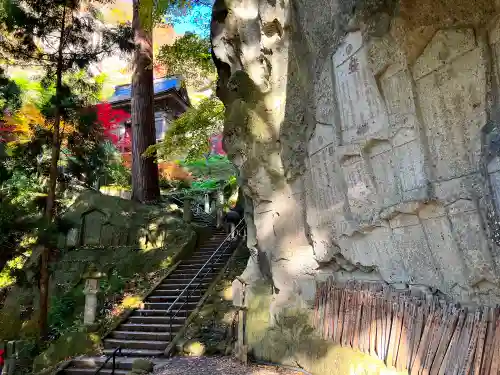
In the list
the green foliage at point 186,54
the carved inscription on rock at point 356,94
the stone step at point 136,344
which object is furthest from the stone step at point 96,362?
the green foliage at point 186,54

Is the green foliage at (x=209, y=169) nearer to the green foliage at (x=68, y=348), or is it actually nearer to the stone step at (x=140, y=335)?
the stone step at (x=140, y=335)

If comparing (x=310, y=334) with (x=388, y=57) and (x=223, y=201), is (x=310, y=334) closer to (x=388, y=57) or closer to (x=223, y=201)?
(x=388, y=57)

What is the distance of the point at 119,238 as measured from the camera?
14055mm

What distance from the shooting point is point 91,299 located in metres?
9.80

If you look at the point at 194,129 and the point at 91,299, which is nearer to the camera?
the point at 91,299

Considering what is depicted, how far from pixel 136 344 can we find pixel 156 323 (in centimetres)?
87

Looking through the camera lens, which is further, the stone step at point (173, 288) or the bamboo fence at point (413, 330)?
the stone step at point (173, 288)

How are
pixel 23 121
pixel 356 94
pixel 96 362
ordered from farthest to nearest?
pixel 23 121
pixel 96 362
pixel 356 94

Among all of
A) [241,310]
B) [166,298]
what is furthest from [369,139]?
[166,298]

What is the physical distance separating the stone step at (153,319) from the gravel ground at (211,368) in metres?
1.60

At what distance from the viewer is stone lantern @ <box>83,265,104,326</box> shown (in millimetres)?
9664

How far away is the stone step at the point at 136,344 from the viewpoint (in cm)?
873

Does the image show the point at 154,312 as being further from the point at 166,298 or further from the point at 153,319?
the point at 166,298

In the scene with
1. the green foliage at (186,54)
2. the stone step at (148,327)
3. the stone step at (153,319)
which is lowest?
the stone step at (148,327)
